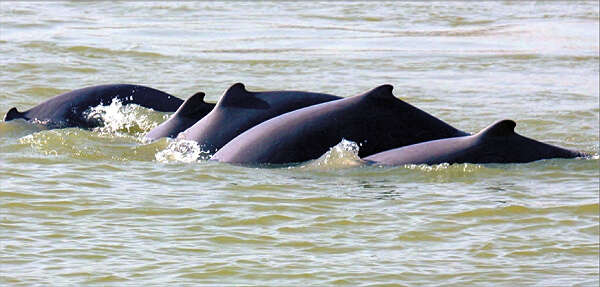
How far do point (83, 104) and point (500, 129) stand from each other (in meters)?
4.32

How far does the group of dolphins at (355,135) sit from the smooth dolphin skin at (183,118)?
14.7 inches

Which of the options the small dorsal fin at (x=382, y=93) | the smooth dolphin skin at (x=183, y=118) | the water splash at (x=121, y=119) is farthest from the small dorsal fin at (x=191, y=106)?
the small dorsal fin at (x=382, y=93)

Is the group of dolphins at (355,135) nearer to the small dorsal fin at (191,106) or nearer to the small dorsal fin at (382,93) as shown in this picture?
the small dorsal fin at (382,93)

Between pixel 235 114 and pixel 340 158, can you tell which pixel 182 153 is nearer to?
pixel 235 114

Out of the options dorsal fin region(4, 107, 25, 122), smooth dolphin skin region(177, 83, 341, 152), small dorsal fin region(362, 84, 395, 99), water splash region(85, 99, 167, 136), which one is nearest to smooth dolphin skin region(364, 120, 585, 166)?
small dorsal fin region(362, 84, 395, 99)

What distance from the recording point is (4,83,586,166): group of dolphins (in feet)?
34.0

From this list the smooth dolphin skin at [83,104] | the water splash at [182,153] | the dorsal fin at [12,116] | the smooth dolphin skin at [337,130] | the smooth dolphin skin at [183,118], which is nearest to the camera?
the smooth dolphin skin at [337,130]

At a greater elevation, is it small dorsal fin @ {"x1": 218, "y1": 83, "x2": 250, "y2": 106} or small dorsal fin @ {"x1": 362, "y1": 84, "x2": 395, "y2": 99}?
small dorsal fin @ {"x1": 362, "y1": 84, "x2": 395, "y2": 99}

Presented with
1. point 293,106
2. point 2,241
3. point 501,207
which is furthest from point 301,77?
point 2,241

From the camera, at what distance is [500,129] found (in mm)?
10219

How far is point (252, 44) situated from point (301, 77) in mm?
4600

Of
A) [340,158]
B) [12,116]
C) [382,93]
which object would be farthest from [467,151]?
[12,116]

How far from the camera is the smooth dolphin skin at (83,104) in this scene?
41.0ft

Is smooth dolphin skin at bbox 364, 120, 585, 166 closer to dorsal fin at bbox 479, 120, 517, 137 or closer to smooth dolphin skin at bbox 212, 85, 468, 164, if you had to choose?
dorsal fin at bbox 479, 120, 517, 137
